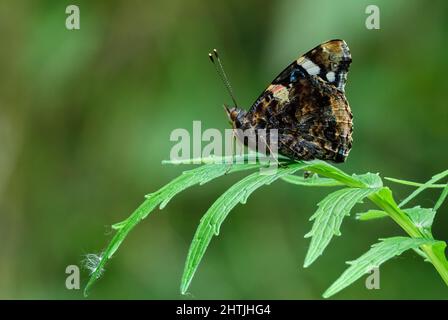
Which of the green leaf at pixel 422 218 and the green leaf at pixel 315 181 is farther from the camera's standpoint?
the green leaf at pixel 315 181

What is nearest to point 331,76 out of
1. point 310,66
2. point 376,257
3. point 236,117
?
point 310,66

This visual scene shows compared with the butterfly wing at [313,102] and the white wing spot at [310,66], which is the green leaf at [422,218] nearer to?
the butterfly wing at [313,102]

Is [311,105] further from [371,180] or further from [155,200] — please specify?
[155,200]

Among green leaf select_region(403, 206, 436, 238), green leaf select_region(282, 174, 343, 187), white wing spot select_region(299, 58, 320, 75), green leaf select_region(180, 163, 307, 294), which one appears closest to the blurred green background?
white wing spot select_region(299, 58, 320, 75)

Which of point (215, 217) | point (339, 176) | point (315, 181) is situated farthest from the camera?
point (315, 181)

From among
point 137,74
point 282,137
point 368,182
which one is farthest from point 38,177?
point 368,182

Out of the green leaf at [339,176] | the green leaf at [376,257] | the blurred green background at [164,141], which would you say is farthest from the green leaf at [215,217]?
the blurred green background at [164,141]

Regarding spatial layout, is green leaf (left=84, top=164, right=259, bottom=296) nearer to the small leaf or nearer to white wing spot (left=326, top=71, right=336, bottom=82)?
the small leaf
